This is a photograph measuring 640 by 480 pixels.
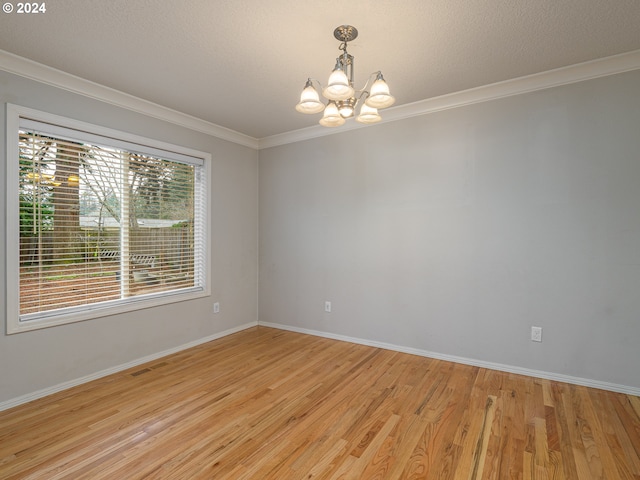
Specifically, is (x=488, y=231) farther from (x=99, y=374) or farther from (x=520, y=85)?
(x=99, y=374)

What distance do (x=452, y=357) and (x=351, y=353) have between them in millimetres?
Result: 1002

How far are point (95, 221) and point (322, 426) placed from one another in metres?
2.58

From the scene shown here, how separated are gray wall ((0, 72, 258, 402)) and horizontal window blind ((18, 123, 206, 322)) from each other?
0.16 meters

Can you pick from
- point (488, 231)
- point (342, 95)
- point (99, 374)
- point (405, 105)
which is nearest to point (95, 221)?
point (99, 374)

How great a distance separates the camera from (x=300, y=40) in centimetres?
224

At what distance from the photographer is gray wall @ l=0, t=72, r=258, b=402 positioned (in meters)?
2.47

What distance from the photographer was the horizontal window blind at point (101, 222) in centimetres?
258

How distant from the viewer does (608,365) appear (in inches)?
103

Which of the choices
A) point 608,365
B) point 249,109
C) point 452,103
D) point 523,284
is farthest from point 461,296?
point 249,109

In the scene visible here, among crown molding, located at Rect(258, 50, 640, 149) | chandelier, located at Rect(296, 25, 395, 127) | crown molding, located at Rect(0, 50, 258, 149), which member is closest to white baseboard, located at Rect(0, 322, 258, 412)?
crown molding, located at Rect(0, 50, 258, 149)

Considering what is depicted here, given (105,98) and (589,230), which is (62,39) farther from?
(589,230)

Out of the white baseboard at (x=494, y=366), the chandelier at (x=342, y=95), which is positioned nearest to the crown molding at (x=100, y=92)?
the chandelier at (x=342, y=95)

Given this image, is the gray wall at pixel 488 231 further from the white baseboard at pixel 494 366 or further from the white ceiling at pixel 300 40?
the white ceiling at pixel 300 40

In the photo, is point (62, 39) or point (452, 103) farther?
point (452, 103)
